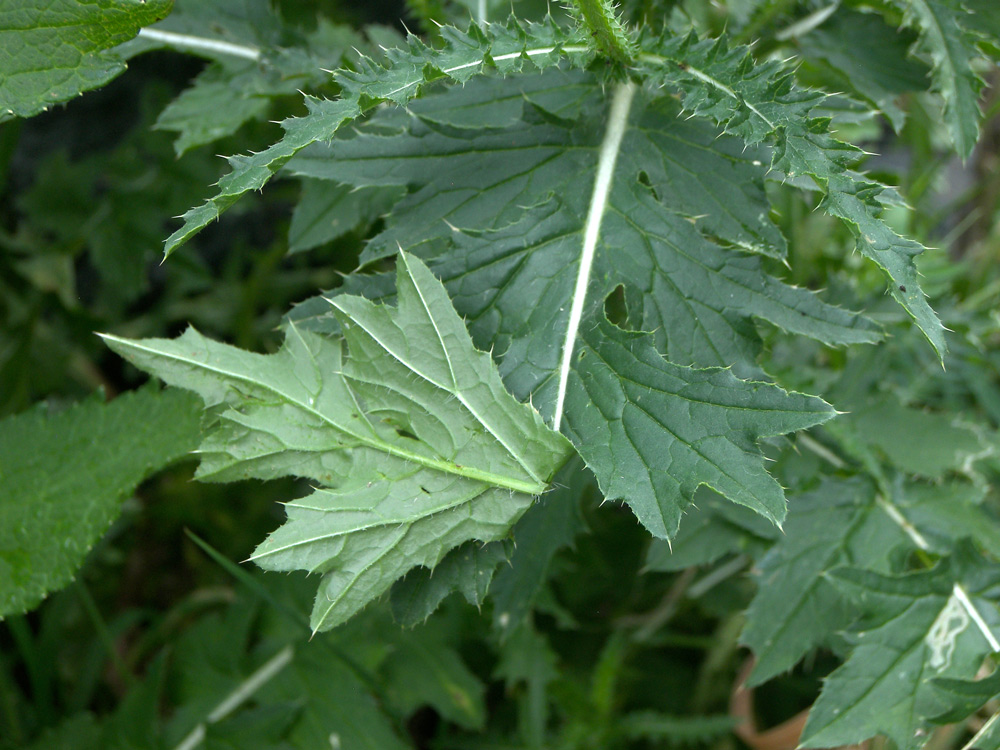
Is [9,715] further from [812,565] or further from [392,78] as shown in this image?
[812,565]

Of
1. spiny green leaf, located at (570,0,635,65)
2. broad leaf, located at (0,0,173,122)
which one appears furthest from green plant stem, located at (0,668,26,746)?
spiny green leaf, located at (570,0,635,65)

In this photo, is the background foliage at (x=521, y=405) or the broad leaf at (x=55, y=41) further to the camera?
the broad leaf at (x=55, y=41)

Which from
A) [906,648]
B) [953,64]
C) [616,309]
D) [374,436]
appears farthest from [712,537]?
[953,64]

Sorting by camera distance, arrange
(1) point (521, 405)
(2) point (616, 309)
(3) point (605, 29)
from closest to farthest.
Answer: (1) point (521, 405)
(3) point (605, 29)
(2) point (616, 309)

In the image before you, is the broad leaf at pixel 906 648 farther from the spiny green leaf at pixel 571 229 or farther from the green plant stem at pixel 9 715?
the green plant stem at pixel 9 715

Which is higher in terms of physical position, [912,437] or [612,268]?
[612,268]

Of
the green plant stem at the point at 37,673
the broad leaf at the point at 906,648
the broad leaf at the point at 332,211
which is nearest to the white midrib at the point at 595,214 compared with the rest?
the broad leaf at the point at 332,211
